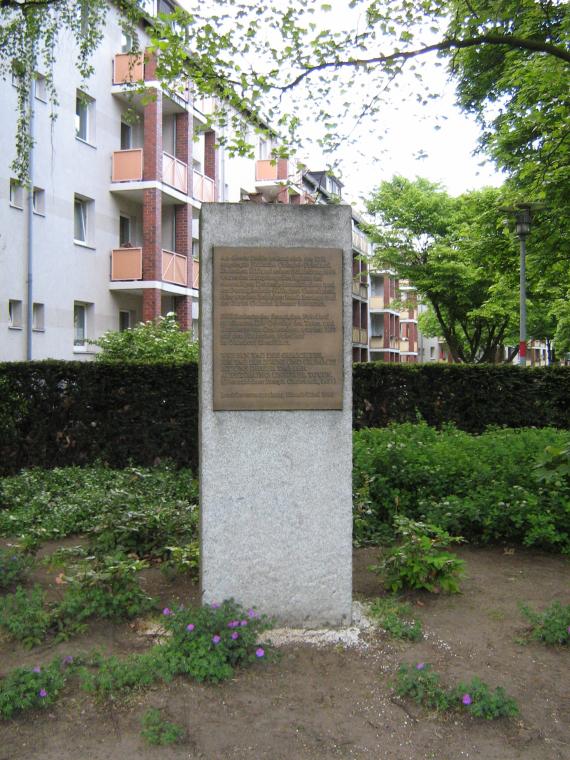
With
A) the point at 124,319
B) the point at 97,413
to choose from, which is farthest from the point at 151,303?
the point at 97,413

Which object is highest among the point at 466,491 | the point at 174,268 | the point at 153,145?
the point at 153,145

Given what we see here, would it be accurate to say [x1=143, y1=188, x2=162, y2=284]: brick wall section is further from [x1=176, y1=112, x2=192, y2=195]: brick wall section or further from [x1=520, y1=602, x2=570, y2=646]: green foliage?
[x1=520, y1=602, x2=570, y2=646]: green foliage

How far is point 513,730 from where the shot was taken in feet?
10.9

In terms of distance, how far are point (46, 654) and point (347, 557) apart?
183 centimetres

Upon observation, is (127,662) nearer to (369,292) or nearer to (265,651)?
(265,651)

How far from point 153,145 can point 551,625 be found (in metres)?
21.9

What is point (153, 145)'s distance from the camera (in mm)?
23250

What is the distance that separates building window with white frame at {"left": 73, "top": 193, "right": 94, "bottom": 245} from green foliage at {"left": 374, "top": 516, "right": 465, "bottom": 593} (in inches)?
746

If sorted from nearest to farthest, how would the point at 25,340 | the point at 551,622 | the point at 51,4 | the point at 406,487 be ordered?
the point at 551,622 → the point at 406,487 → the point at 51,4 → the point at 25,340

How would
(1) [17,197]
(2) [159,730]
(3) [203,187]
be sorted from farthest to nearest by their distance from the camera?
1. (3) [203,187]
2. (1) [17,197]
3. (2) [159,730]

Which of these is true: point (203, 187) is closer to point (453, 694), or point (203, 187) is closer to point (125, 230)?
point (125, 230)

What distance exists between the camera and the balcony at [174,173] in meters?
23.9

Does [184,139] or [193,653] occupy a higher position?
[184,139]

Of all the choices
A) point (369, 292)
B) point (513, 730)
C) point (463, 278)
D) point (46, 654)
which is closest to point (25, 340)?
point (46, 654)
